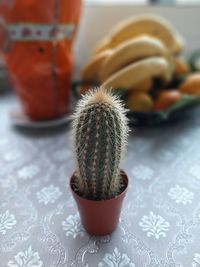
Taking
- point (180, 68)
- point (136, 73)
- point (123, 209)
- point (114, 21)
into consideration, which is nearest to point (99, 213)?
point (123, 209)

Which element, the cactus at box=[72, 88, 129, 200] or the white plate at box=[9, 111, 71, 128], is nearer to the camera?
the cactus at box=[72, 88, 129, 200]

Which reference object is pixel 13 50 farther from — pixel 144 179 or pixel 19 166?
pixel 144 179

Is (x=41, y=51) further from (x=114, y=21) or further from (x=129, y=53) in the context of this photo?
(x=114, y=21)

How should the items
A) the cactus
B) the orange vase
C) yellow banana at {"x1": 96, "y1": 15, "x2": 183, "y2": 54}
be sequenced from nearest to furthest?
the cactus
the orange vase
yellow banana at {"x1": 96, "y1": 15, "x2": 183, "y2": 54}

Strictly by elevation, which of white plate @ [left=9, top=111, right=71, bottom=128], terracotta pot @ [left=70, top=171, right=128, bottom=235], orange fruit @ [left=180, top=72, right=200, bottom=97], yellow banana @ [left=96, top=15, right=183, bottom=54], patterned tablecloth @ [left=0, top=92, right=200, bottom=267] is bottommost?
white plate @ [left=9, top=111, right=71, bottom=128]

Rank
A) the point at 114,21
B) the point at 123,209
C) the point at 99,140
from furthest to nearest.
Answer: the point at 114,21
the point at 123,209
the point at 99,140

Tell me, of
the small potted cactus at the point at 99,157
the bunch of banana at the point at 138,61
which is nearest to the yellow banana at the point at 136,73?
the bunch of banana at the point at 138,61

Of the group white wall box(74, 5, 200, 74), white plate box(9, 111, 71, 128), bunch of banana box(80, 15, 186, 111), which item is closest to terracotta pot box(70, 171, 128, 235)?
bunch of banana box(80, 15, 186, 111)

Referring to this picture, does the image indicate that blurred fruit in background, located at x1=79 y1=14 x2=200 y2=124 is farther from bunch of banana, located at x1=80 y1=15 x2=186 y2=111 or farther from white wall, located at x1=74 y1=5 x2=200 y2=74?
white wall, located at x1=74 y1=5 x2=200 y2=74
